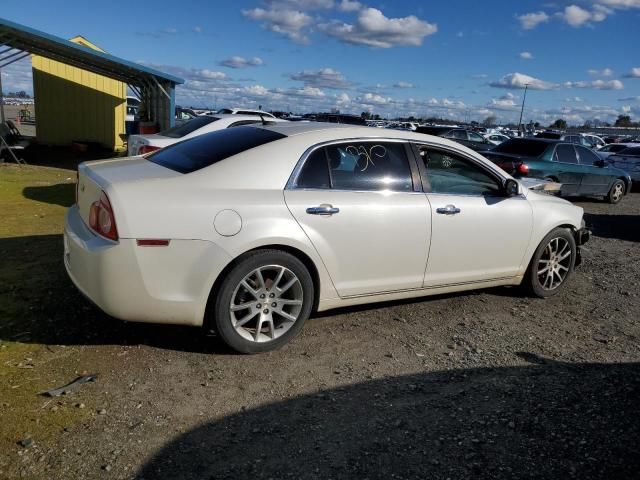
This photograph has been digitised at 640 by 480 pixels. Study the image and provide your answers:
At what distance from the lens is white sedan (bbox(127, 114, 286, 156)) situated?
869 centimetres

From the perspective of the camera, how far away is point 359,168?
427cm

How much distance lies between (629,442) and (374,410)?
4.65 ft

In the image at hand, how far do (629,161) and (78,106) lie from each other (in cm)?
1887

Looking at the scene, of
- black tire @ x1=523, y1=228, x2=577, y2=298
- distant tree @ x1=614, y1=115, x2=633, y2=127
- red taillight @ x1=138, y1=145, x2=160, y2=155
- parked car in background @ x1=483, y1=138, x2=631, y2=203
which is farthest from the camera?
distant tree @ x1=614, y1=115, x2=633, y2=127

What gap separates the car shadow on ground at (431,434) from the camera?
271 centimetres

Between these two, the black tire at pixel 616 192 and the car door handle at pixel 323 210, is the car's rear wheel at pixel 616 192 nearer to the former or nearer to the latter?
the black tire at pixel 616 192

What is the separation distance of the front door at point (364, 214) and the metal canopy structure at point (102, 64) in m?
10.9

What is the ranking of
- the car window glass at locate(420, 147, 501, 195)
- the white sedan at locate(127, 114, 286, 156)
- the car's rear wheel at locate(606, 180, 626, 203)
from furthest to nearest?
the car's rear wheel at locate(606, 180, 626, 203)
the white sedan at locate(127, 114, 286, 156)
the car window glass at locate(420, 147, 501, 195)

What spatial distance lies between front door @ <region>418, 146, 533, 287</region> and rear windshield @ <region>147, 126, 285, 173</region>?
140cm

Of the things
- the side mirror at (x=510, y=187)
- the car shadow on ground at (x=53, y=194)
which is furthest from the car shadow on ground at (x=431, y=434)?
the car shadow on ground at (x=53, y=194)

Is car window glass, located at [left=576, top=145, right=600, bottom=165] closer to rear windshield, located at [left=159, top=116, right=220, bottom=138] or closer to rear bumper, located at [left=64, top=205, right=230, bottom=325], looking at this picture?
rear windshield, located at [left=159, top=116, right=220, bottom=138]

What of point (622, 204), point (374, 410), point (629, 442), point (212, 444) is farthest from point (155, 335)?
point (622, 204)

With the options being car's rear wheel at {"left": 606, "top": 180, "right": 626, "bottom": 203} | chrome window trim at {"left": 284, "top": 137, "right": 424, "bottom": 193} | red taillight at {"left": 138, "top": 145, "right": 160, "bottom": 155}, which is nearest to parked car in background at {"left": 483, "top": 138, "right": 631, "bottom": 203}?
car's rear wheel at {"left": 606, "top": 180, "right": 626, "bottom": 203}

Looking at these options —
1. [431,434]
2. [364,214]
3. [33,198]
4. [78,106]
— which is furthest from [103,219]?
[78,106]
